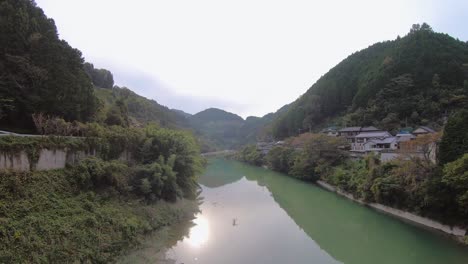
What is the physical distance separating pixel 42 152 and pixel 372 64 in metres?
45.7

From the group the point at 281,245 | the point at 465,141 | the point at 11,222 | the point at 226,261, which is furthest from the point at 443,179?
the point at 11,222

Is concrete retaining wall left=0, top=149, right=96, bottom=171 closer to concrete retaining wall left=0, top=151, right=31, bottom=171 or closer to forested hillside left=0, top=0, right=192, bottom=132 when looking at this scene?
concrete retaining wall left=0, top=151, right=31, bottom=171

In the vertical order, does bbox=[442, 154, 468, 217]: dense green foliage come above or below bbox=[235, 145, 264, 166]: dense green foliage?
above

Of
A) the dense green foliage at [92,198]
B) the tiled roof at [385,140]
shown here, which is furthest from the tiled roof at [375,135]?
the dense green foliage at [92,198]

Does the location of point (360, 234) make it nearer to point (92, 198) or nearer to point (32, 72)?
point (92, 198)

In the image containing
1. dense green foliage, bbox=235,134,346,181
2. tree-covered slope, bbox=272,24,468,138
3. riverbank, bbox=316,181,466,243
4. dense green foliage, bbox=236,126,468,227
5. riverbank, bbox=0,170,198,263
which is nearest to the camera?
riverbank, bbox=0,170,198,263

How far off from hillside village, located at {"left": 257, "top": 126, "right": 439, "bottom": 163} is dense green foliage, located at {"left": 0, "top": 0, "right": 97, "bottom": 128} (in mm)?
16966

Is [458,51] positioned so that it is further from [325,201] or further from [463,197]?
[463,197]

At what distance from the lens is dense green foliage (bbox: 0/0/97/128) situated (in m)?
13.2

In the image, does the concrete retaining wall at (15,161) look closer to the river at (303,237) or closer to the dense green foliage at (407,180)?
the river at (303,237)

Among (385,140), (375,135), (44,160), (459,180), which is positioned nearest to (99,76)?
(375,135)

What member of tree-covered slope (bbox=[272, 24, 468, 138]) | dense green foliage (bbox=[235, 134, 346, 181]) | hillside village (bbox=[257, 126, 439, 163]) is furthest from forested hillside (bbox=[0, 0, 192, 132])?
tree-covered slope (bbox=[272, 24, 468, 138])

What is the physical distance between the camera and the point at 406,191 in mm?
14625

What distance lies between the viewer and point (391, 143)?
25797mm
